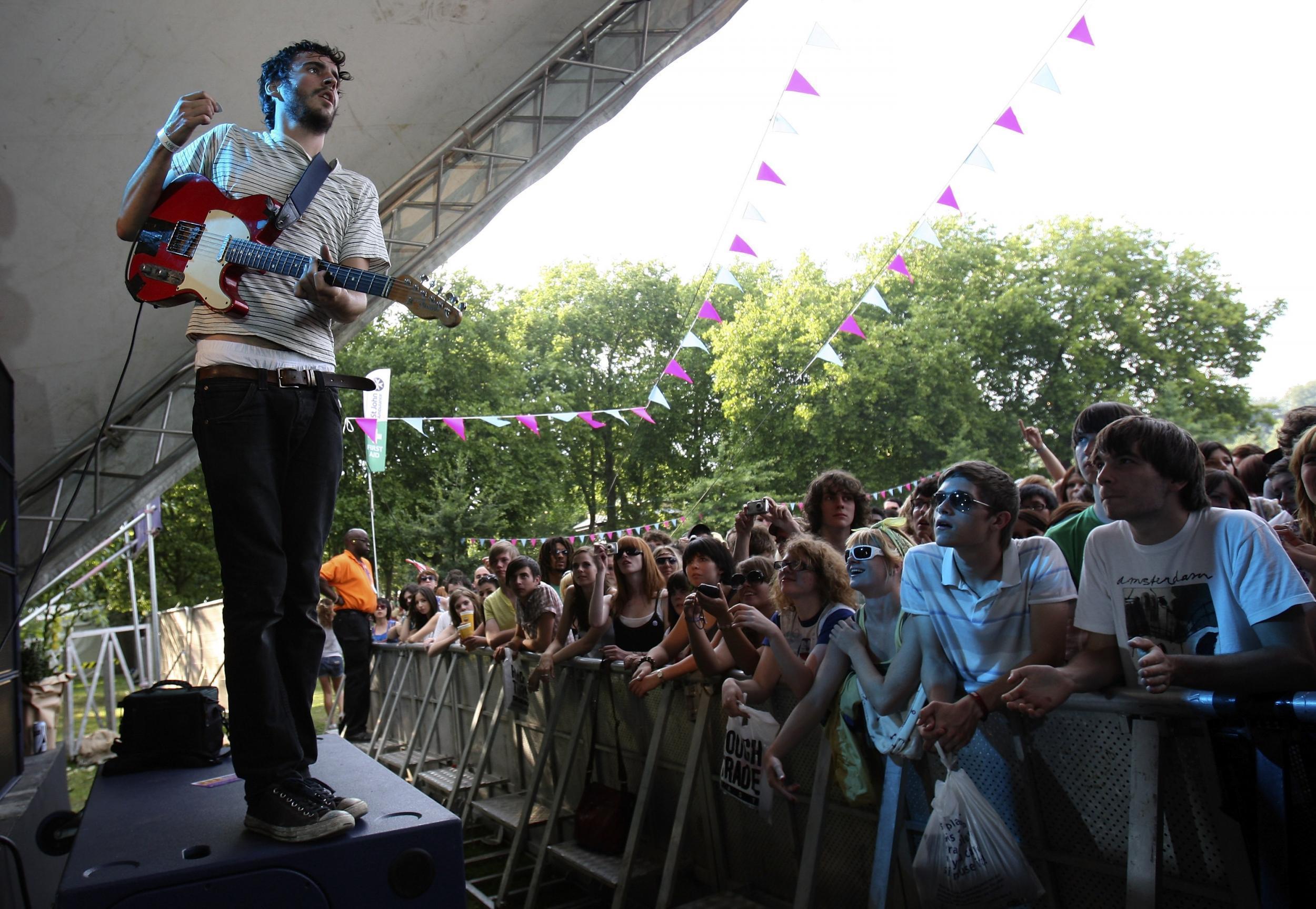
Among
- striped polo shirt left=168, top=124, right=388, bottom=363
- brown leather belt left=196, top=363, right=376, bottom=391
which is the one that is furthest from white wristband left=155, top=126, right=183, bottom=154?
brown leather belt left=196, top=363, right=376, bottom=391

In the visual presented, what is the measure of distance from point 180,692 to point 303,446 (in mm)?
1336

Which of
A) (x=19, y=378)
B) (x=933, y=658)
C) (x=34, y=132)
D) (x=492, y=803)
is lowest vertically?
(x=492, y=803)

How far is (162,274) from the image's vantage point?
2.20 meters

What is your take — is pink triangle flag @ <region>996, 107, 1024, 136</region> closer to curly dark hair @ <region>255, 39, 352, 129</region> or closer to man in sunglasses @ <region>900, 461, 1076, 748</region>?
man in sunglasses @ <region>900, 461, 1076, 748</region>

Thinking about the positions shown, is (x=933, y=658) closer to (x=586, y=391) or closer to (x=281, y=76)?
(x=281, y=76)

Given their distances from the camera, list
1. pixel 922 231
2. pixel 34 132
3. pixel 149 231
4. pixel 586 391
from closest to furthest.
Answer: pixel 149 231
pixel 34 132
pixel 922 231
pixel 586 391

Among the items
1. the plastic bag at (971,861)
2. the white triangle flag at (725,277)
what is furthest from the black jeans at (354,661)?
the plastic bag at (971,861)

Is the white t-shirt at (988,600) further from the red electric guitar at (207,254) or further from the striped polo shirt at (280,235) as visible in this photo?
the striped polo shirt at (280,235)

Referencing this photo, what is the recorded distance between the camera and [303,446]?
227 centimetres

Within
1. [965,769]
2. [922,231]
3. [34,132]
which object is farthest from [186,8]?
[922,231]

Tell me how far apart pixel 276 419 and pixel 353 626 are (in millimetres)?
7843

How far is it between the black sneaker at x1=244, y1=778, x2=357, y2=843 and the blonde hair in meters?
1.96

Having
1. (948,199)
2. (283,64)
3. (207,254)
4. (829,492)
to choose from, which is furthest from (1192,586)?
(948,199)

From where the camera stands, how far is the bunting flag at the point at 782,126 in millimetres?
7648
